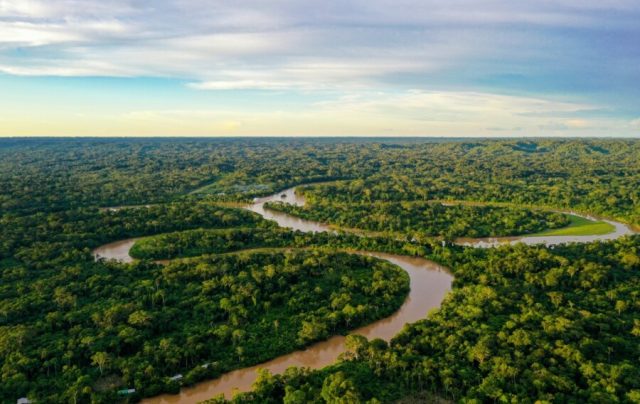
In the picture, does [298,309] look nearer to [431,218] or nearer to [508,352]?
[508,352]

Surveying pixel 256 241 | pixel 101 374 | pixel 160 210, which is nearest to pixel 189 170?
pixel 160 210

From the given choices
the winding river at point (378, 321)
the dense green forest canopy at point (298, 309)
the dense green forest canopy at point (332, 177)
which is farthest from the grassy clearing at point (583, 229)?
the dense green forest canopy at point (332, 177)

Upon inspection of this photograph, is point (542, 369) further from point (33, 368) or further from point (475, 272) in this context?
point (33, 368)

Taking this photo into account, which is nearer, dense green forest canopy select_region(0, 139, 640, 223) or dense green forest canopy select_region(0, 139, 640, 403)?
dense green forest canopy select_region(0, 139, 640, 403)

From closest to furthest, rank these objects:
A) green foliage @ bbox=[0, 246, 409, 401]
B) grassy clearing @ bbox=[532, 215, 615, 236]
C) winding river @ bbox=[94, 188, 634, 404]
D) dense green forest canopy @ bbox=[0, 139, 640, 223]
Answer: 1. winding river @ bbox=[94, 188, 634, 404]
2. green foliage @ bbox=[0, 246, 409, 401]
3. grassy clearing @ bbox=[532, 215, 615, 236]
4. dense green forest canopy @ bbox=[0, 139, 640, 223]

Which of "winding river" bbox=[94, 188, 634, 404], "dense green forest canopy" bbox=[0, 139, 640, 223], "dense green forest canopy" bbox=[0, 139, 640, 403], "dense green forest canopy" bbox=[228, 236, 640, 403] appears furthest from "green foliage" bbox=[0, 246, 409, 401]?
"dense green forest canopy" bbox=[0, 139, 640, 223]

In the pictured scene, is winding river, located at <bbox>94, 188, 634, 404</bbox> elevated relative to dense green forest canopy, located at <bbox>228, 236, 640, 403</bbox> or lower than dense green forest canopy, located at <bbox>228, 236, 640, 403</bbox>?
lower

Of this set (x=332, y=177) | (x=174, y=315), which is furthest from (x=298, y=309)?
(x=332, y=177)

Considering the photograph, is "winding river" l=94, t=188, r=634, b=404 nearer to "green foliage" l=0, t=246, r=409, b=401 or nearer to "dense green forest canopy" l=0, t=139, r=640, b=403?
"green foliage" l=0, t=246, r=409, b=401
